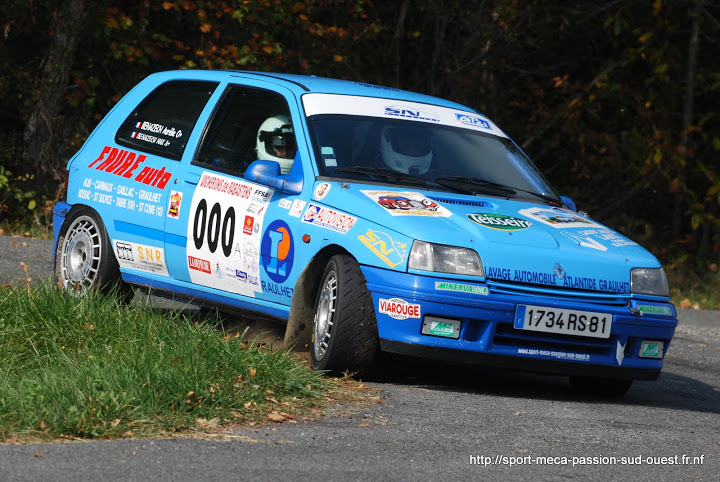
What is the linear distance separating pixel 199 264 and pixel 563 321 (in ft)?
7.87

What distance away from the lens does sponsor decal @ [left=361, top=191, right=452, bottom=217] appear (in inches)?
257

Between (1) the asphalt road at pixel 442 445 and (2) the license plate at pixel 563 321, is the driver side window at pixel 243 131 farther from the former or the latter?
(2) the license plate at pixel 563 321

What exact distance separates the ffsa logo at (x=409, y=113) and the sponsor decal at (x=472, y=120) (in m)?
0.25

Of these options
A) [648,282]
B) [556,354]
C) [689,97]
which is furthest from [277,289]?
[689,97]

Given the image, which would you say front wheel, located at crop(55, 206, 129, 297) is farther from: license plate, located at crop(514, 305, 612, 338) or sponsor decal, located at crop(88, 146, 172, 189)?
license plate, located at crop(514, 305, 612, 338)

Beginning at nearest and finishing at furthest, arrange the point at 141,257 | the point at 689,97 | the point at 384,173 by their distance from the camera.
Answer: the point at 384,173
the point at 141,257
the point at 689,97

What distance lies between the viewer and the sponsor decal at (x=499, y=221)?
21.6ft

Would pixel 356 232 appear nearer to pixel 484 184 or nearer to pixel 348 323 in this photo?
pixel 348 323

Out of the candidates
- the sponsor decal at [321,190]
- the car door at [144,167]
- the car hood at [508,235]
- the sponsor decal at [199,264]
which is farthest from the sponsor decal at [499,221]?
the car door at [144,167]

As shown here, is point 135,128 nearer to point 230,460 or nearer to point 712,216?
point 230,460

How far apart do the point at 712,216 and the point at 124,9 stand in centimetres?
893

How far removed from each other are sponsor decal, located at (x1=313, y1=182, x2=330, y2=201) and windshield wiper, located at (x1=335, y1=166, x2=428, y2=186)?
0.20 metres

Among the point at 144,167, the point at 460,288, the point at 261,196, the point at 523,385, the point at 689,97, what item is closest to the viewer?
the point at 460,288

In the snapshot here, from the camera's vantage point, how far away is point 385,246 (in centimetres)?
636
